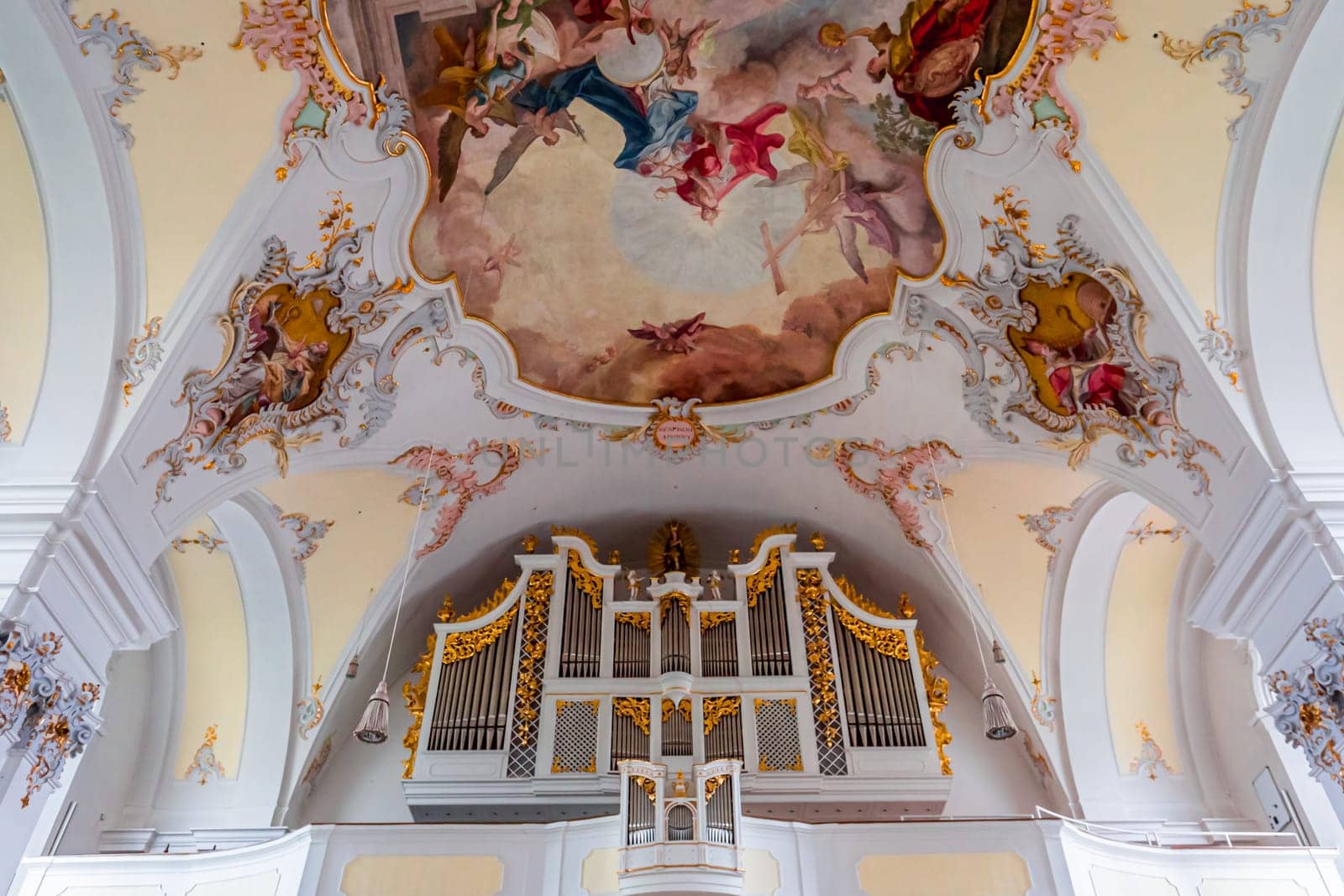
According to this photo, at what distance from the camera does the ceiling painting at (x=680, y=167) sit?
8000mm

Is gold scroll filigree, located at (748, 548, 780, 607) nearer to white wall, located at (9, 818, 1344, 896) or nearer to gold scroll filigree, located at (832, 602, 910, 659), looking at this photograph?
gold scroll filigree, located at (832, 602, 910, 659)

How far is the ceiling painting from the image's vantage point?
800 centimetres

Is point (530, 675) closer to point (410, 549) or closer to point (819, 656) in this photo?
point (410, 549)

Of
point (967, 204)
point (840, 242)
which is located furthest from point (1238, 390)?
point (840, 242)

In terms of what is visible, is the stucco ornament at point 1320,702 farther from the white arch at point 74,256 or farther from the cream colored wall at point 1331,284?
the white arch at point 74,256

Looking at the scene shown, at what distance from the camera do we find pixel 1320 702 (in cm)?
694

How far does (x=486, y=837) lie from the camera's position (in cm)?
920

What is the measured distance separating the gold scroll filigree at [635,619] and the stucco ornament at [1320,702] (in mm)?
6346

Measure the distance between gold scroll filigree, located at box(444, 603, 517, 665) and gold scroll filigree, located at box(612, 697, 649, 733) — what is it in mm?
1659

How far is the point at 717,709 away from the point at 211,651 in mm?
5625

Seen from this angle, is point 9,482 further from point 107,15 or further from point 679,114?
point 679,114

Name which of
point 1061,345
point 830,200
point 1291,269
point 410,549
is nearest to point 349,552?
point 410,549

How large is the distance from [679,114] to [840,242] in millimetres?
1940

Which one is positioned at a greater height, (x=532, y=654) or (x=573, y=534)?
(x=573, y=534)
